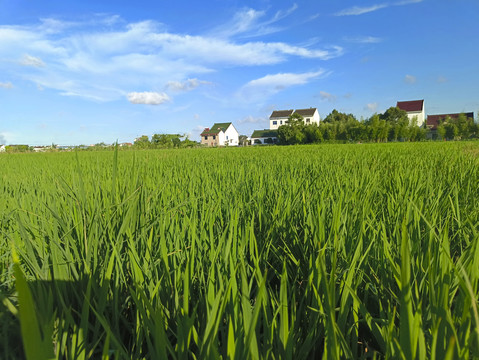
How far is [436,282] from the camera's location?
2.48 feet

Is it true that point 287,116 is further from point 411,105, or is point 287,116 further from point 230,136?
point 411,105

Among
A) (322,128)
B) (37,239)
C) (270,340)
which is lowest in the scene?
(270,340)

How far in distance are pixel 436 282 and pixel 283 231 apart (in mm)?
706

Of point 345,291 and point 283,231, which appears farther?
point 283,231

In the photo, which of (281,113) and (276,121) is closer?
(276,121)

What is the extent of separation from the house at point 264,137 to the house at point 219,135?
5501mm

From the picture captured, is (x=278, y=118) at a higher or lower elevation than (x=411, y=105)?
lower

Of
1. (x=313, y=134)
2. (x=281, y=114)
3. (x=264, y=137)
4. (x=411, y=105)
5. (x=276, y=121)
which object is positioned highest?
(x=281, y=114)

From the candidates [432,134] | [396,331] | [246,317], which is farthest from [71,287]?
[432,134]

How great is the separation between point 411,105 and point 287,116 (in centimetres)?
2503

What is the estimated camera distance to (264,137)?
63.9 meters

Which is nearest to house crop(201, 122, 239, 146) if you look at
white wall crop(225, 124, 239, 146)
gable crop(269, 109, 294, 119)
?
white wall crop(225, 124, 239, 146)

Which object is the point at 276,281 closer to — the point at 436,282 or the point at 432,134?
the point at 436,282

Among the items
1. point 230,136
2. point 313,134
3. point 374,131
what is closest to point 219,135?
point 230,136
